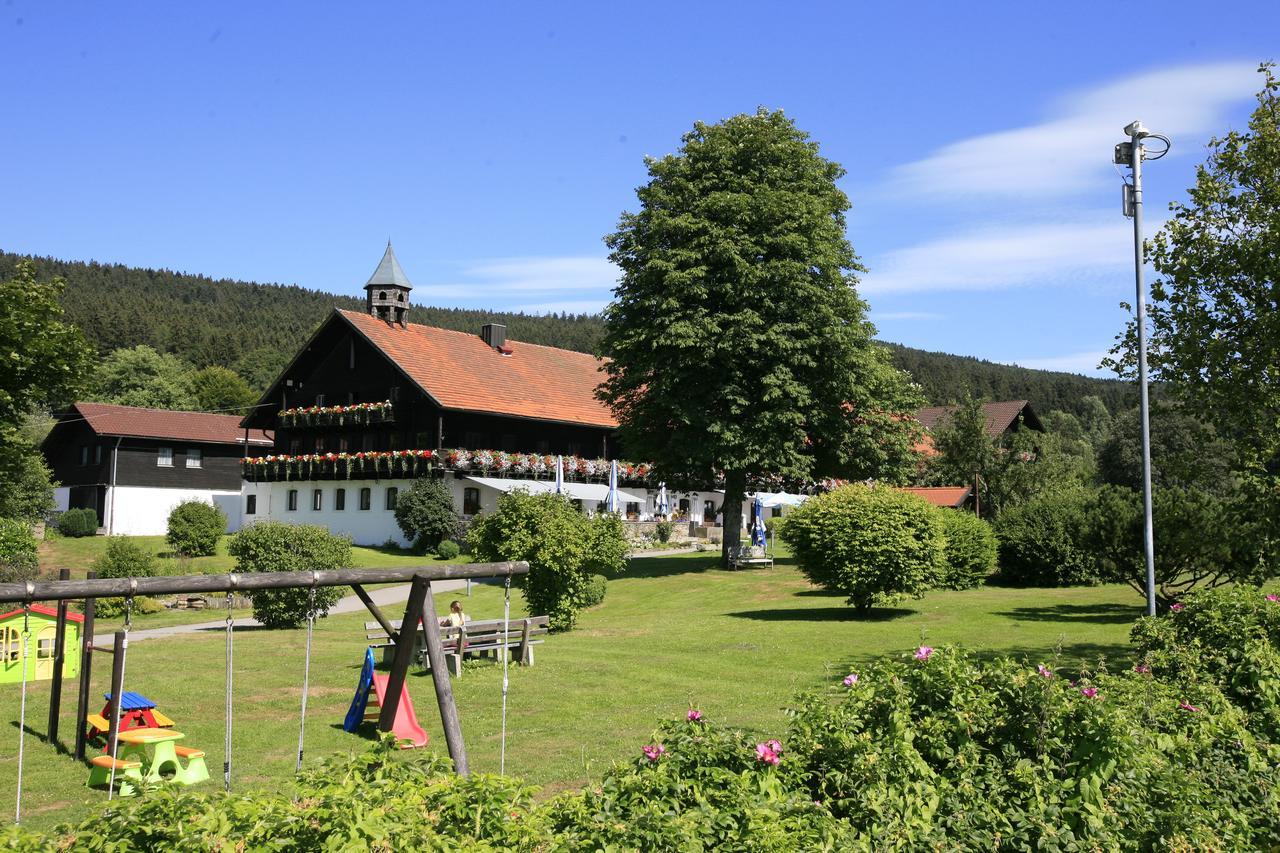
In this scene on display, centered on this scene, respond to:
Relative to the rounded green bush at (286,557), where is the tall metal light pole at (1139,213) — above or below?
above

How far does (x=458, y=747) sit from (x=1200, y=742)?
5.78 metres

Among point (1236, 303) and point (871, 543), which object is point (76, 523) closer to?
point (871, 543)

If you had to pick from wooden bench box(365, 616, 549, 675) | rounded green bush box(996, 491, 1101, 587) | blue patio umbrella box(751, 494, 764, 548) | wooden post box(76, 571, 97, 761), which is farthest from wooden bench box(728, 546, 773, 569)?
wooden post box(76, 571, 97, 761)

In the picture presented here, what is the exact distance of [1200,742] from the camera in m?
7.77

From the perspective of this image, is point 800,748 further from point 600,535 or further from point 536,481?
point 536,481

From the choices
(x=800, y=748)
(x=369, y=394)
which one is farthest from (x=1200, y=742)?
(x=369, y=394)

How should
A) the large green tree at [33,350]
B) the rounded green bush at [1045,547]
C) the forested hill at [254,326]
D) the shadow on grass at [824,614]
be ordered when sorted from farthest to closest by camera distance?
the forested hill at [254,326], the rounded green bush at [1045,547], the large green tree at [33,350], the shadow on grass at [824,614]

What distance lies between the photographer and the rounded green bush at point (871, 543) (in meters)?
23.7

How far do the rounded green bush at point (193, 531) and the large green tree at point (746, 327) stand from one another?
18.6 meters

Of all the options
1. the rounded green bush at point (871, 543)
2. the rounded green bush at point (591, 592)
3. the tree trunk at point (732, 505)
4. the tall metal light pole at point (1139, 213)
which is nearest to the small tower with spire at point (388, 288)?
the tree trunk at point (732, 505)

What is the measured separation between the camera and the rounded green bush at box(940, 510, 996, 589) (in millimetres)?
30614

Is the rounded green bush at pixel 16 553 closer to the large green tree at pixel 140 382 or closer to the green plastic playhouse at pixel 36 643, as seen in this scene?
the green plastic playhouse at pixel 36 643

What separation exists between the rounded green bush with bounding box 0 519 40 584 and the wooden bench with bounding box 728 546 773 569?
21.2 meters

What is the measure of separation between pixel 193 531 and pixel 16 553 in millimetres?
14276
